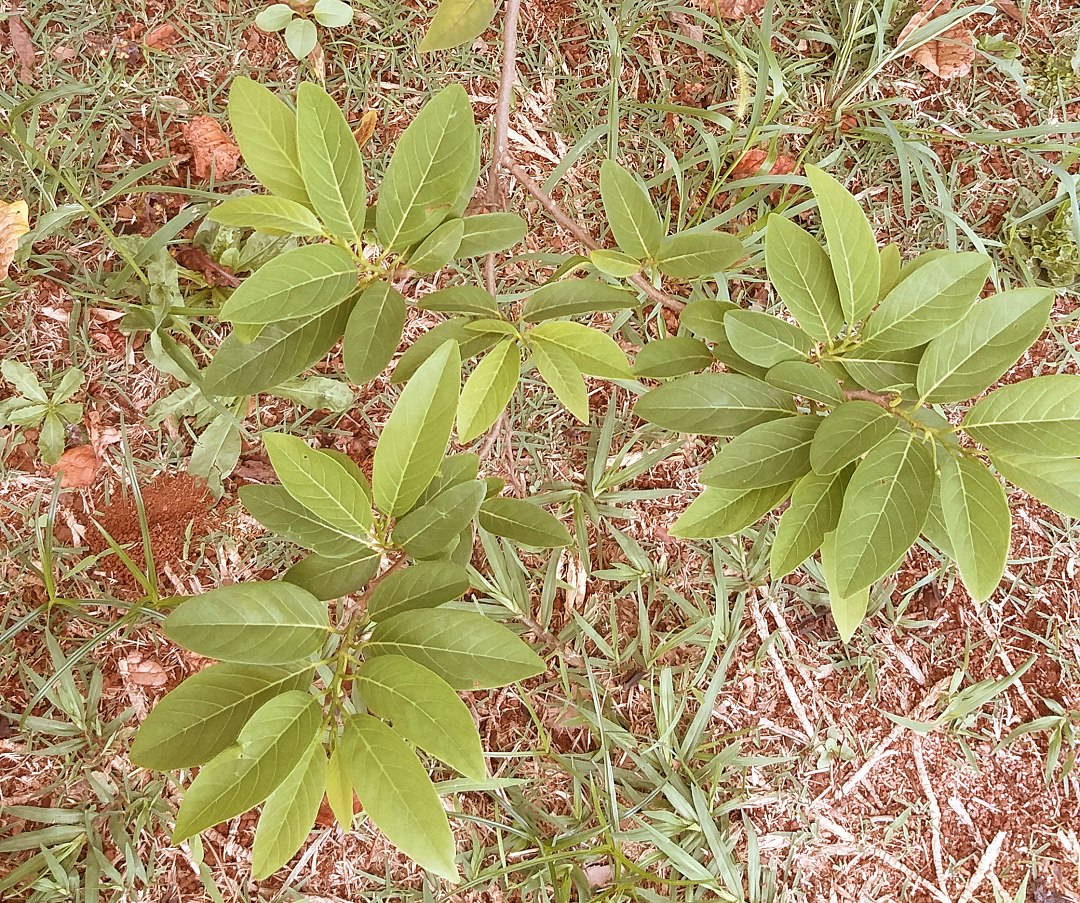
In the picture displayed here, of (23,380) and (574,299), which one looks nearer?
(574,299)

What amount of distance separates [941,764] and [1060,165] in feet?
5.41

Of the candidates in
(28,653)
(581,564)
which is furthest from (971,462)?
(28,653)

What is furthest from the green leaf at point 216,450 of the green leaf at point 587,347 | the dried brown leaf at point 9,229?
the green leaf at point 587,347

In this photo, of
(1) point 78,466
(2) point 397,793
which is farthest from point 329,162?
(1) point 78,466

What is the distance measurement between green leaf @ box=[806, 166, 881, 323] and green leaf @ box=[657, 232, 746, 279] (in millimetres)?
185

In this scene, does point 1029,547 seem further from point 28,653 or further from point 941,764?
point 28,653

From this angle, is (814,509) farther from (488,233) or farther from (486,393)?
(488,233)

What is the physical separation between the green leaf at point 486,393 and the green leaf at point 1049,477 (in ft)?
2.29

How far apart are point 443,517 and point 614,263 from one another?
20.0 inches

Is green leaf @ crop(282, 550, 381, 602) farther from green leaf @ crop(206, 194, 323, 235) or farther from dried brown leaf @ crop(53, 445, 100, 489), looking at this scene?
dried brown leaf @ crop(53, 445, 100, 489)

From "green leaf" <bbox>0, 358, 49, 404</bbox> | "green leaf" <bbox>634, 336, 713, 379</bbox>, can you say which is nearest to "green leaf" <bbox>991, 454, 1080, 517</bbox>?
"green leaf" <bbox>634, 336, 713, 379</bbox>

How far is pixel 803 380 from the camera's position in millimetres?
1044

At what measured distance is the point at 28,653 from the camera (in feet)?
6.19

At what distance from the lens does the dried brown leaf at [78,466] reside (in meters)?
1.94
